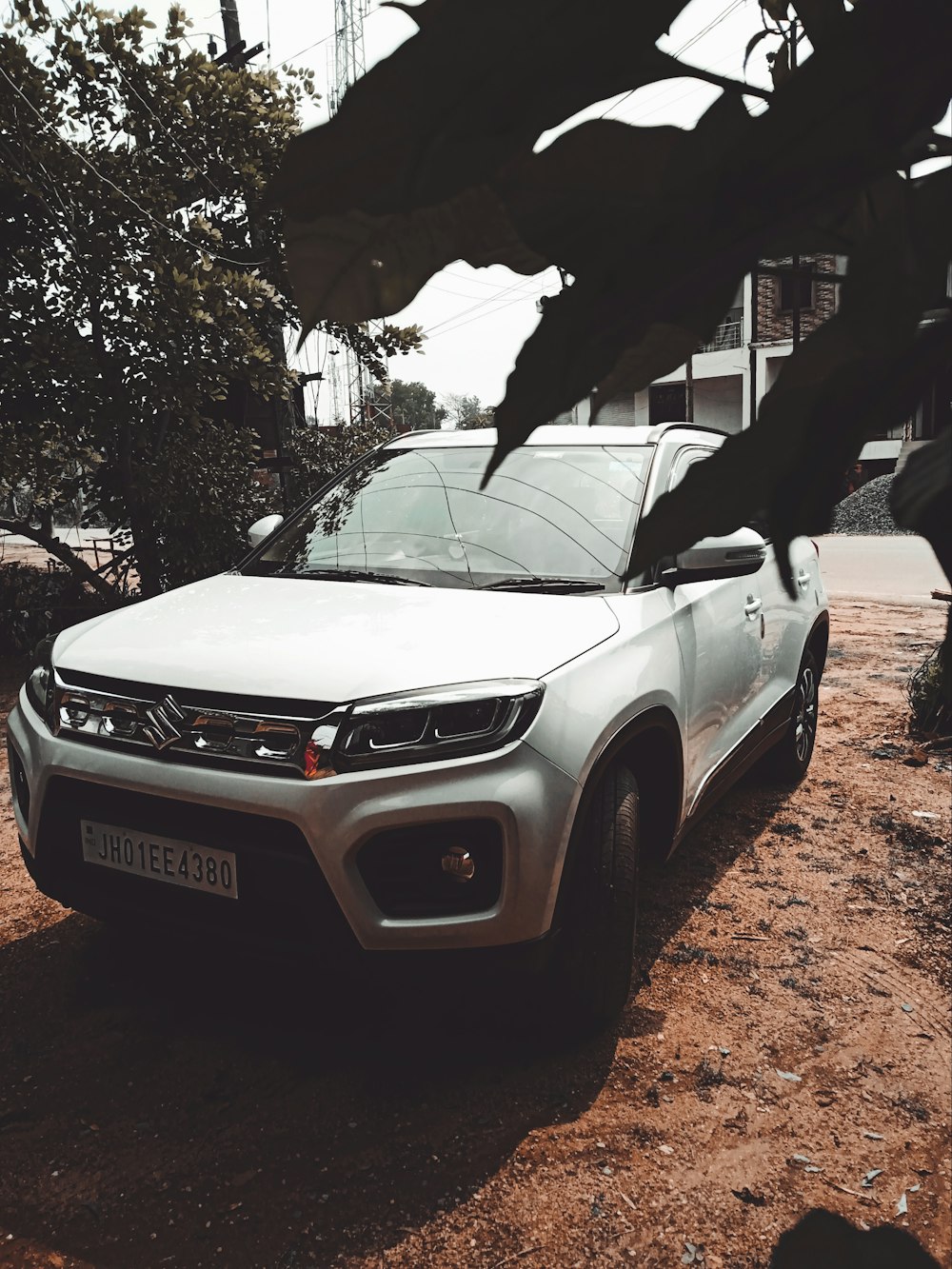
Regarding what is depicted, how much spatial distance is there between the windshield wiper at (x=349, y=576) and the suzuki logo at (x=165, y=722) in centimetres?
90

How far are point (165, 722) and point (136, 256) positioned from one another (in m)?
5.87

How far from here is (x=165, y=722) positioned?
2.43 meters

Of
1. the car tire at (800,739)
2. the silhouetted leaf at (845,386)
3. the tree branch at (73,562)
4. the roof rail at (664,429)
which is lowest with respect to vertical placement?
the car tire at (800,739)

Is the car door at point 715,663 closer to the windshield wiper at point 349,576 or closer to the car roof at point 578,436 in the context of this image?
the car roof at point 578,436

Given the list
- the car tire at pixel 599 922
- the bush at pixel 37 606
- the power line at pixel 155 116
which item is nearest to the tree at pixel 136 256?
the power line at pixel 155 116

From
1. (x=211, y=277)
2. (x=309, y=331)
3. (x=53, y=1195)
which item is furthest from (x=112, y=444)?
(x=309, y=331)

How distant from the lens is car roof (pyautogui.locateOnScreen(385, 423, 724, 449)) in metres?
3.52

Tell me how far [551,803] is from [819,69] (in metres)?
2.04

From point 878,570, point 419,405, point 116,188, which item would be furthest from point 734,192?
point 419,405

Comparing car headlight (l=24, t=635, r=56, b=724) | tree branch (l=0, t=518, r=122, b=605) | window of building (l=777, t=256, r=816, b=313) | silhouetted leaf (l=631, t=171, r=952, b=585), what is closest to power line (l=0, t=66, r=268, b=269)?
tree branch (l=0, t=518, r=122, b=605)

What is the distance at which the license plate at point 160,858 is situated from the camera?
233 cm

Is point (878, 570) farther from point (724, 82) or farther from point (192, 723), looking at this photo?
point (724, 82)

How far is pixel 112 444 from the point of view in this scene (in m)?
7.70

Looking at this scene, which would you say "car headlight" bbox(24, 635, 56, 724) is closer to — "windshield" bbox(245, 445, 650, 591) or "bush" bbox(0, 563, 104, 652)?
"windshield" bbox(245, 445, 650, 591)
